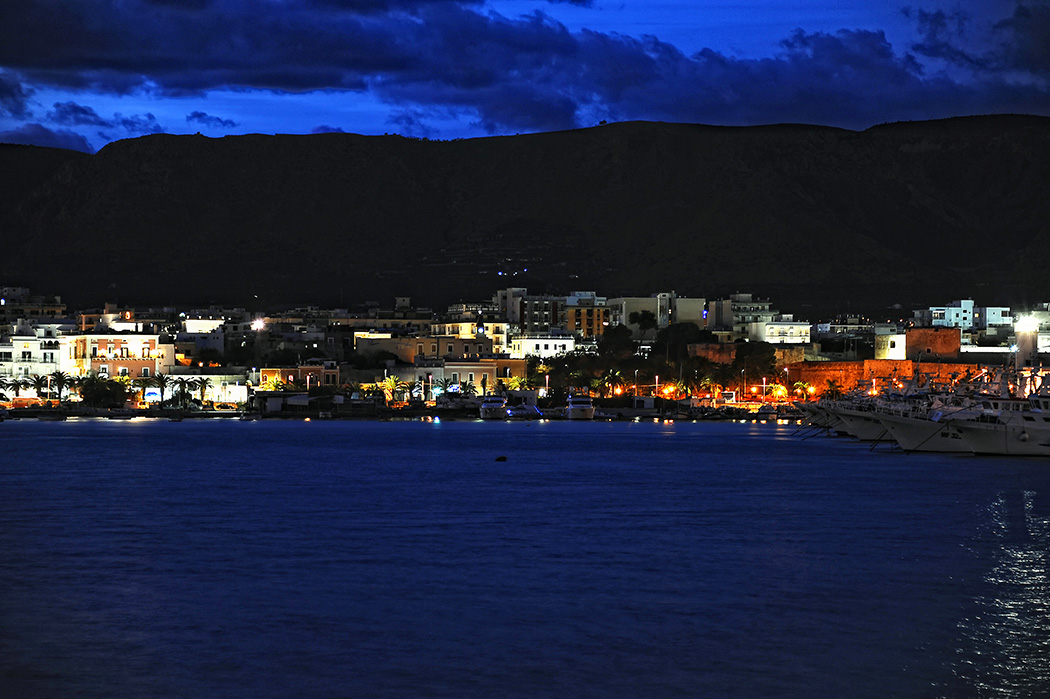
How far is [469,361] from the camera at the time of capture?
403 feet

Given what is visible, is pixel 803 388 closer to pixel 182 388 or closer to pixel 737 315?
pixel 737 315

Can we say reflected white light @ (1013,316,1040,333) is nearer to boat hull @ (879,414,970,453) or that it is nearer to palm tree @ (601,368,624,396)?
palm tree @ (601,368,624,396)

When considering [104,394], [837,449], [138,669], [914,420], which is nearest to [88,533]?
[138,669]

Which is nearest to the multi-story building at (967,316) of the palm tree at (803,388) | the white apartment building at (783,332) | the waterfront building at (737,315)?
the waterfront building at (737,315)

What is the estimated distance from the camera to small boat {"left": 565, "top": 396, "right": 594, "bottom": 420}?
110 m

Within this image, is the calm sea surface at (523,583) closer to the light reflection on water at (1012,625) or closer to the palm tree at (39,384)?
the light reflection on water at (1012,625)

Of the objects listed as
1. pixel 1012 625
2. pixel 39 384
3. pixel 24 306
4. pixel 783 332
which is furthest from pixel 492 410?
pixel 1012 625

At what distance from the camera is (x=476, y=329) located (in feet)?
440

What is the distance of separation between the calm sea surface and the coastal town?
56.5 metres

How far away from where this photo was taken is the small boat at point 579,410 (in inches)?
4313

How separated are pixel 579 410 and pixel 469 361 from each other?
15.8 meters

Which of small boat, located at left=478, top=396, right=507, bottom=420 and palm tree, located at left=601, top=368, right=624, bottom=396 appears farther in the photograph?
palm tree, located at left=601, top=368, right=624, bottom=396

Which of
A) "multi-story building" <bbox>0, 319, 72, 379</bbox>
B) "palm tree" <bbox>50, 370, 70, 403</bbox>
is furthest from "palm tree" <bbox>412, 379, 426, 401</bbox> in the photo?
"multi-story building" <bbox>0, 319, 72, 379</bbox>

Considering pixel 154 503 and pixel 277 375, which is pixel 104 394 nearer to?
pixel 277 375
